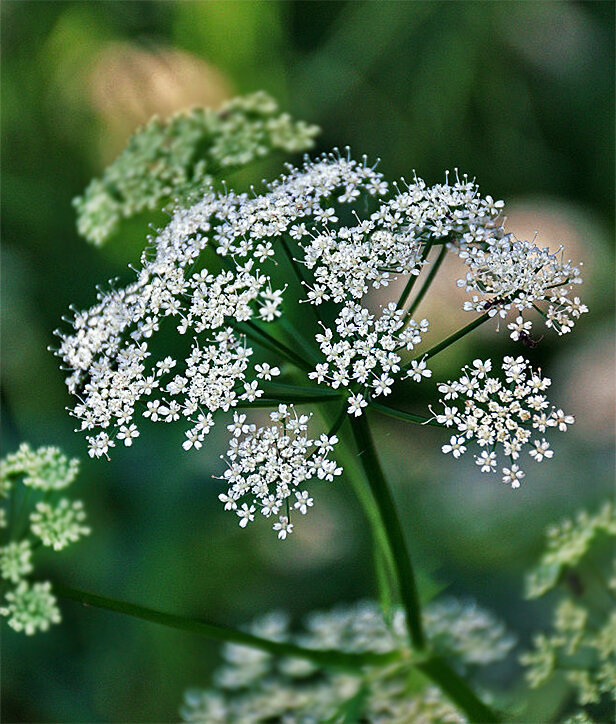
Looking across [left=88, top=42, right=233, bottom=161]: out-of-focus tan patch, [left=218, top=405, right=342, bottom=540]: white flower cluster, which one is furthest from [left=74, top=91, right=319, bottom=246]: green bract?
[left=88, top=42, right=233, bottom=161]: out-of-focus tan patch

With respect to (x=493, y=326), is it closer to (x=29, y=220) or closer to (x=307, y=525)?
(x=307, y=525)

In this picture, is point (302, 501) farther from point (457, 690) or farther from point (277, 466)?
point (457, 690)

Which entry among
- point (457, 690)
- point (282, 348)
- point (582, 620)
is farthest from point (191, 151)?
point (582, 620)

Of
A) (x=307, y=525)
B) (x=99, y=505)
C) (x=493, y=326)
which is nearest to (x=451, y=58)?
(x=493, y=326)

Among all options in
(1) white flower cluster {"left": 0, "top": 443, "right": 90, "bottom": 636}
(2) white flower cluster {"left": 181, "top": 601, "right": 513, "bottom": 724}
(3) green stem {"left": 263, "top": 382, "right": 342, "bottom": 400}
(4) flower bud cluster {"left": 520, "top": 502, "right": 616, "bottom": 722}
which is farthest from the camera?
(2) white flower cluster {"left": 181, "top": 601, "right": 513, "bottom": 724}

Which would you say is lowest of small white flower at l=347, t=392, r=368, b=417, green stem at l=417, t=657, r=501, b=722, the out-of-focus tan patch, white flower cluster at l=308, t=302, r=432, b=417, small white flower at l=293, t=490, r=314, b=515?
green stem at l=417, t=657, r=501, b=722

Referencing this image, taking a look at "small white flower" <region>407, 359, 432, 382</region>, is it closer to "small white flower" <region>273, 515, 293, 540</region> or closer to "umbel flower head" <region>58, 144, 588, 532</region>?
"umbel flower head" <region>58, 144, 588, 532</region>
